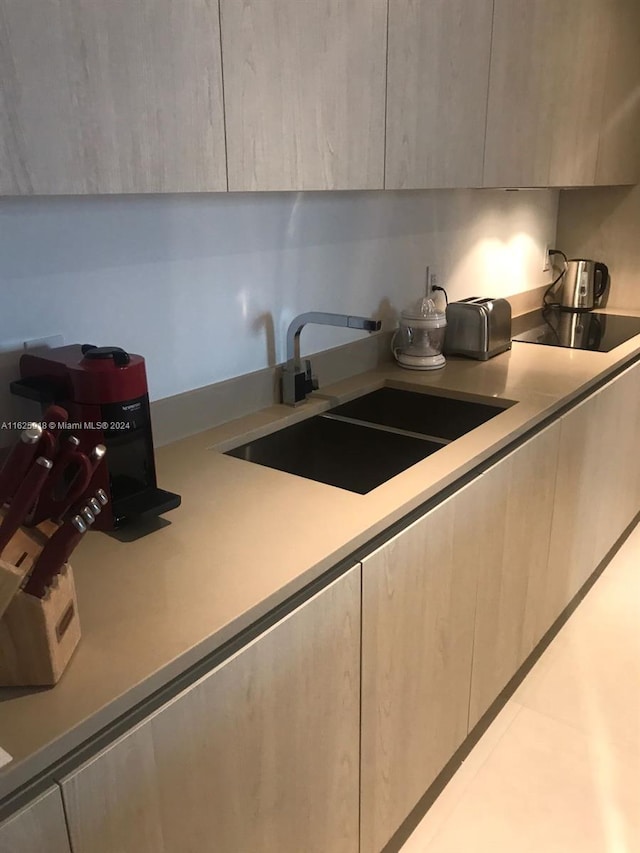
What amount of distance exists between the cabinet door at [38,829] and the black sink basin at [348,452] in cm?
109

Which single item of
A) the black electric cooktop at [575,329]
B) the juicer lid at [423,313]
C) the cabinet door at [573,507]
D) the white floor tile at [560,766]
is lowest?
the white floor tile at [560,766]

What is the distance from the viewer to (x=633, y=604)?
254 centimetres

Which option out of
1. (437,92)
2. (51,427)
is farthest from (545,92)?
(51,427)

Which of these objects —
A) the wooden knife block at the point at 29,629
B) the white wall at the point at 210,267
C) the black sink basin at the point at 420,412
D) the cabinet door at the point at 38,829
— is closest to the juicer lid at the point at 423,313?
the white wall at the point at 210,267

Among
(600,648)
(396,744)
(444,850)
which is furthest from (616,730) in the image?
(396,744)

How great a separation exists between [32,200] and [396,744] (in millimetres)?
1300

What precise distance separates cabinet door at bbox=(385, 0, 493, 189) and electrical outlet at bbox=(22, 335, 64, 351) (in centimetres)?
78

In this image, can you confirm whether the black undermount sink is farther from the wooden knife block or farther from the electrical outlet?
the wooden knife block

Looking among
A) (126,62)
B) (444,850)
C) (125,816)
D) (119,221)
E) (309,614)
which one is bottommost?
(444,850)

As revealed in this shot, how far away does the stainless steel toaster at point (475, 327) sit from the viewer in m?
2.33

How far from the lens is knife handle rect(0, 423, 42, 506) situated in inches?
30.7

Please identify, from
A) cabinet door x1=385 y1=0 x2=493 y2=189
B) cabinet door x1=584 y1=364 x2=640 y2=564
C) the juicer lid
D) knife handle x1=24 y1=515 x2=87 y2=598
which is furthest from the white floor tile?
cabinet door x1=385 y1=0 x2=493 y2=189

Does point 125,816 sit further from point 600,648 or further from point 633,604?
point 633,604

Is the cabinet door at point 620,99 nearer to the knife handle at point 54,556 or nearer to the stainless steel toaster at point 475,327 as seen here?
the stainless steel toaster at point 475,327
